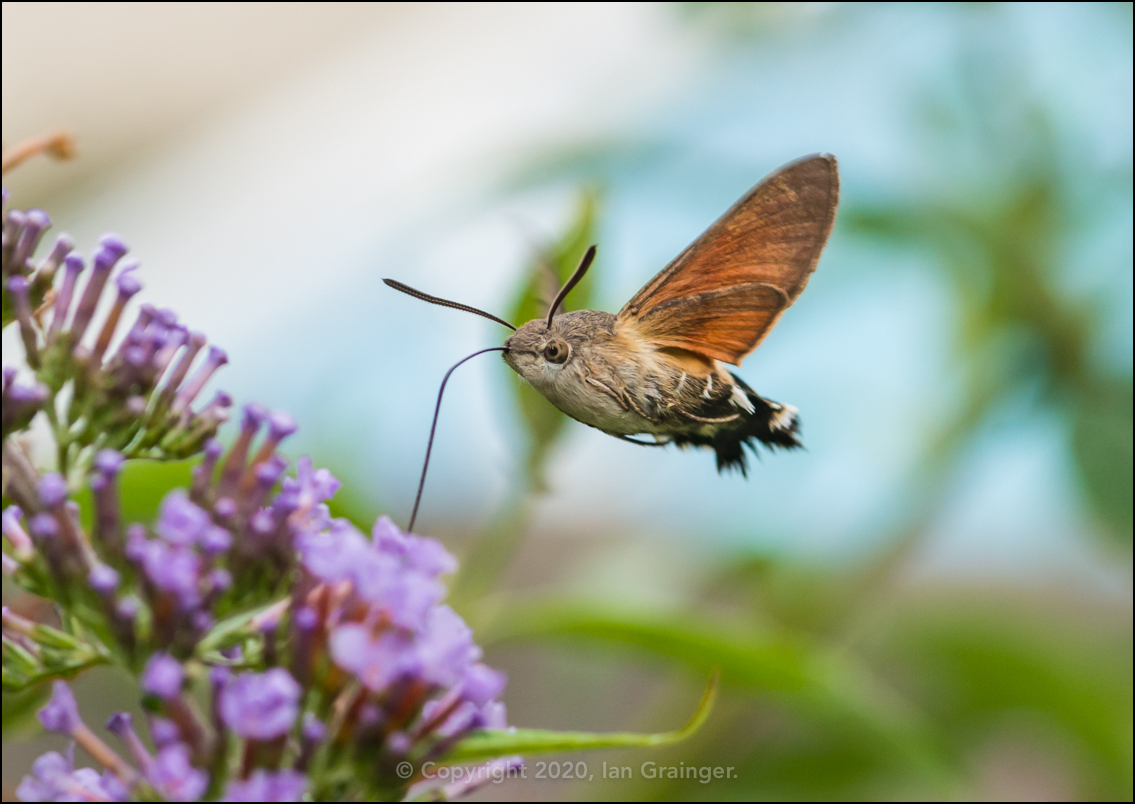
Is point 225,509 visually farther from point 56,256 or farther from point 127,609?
point 56,256

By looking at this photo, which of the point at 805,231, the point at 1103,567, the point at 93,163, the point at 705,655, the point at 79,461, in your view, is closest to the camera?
the point at 79,461

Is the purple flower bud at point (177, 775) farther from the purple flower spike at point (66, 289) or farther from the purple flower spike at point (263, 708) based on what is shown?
the purple flower spike at point (66, 289)

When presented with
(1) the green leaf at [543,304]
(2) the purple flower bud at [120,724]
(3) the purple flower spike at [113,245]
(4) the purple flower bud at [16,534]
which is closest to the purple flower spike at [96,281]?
(3) the purple flower spike at [113,245]

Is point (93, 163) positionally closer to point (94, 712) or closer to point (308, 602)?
point (94, 712)

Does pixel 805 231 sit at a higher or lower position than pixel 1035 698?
higher

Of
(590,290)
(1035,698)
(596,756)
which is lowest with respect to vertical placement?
(596,756)

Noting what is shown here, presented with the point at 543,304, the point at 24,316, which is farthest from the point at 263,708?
the point at 543,304

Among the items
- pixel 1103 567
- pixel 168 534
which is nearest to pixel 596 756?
pixel 1103 567
